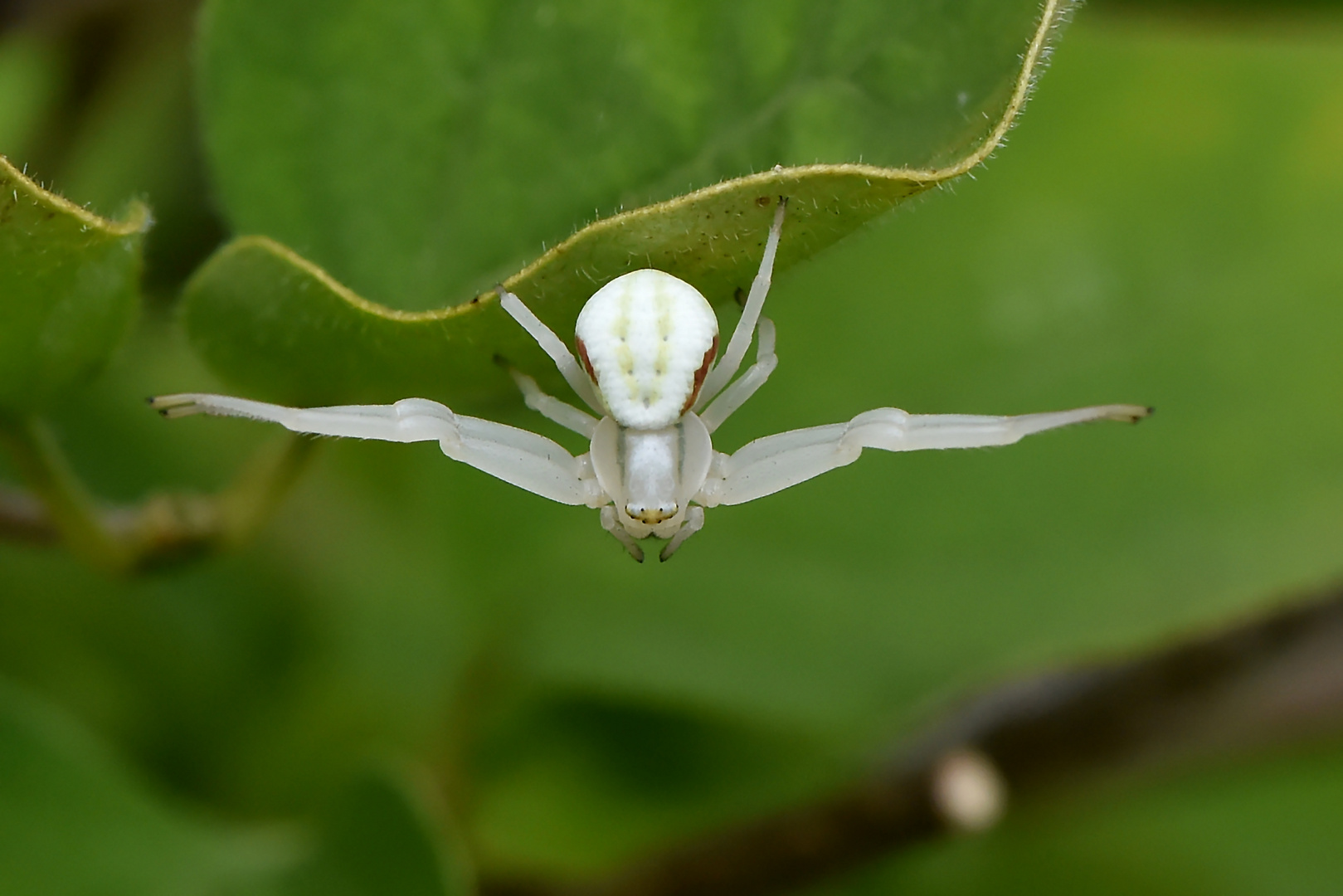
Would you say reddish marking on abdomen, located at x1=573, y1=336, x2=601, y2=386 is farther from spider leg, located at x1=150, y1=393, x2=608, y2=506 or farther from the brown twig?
the brown twig

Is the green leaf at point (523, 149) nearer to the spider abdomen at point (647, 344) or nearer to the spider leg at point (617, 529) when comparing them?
the spider abdomen at point (647, 344)

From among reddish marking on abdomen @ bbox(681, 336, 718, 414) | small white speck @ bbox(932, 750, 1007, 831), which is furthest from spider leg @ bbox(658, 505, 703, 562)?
small white speck @ bbox(932, 750, 1007, 831)

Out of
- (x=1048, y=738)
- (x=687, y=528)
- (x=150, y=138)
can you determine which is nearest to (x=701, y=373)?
(x=687, y=528)

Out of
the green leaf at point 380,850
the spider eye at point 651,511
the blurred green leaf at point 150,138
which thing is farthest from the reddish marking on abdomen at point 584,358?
the blurred green leaf at point 150,138

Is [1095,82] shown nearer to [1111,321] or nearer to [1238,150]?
[1238,150]

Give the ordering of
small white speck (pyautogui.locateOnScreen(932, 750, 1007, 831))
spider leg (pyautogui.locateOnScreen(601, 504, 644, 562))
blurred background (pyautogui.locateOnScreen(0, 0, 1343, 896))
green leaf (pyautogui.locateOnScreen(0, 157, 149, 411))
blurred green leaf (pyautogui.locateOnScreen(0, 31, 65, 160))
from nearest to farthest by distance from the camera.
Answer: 1. green leaf (pyautogui.locateOnScreen(0, 157, 149, 411))
2. spider leg (pyautogui.locateOnScreen(601, 504, 644, 562))
3. small white speck (pyautogui.locateOnScreen(932, 750, 1007, 831))
4. blurred background (pyautogui.locateOnScreen(0, 0, 1343, 896))
5. blurred green leaf (pyautogui.locateOnScreen(0, 31, 65, 160))

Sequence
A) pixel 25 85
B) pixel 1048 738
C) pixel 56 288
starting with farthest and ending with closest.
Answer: pixel 25 85, pixel 1048 738, pixel 56 288

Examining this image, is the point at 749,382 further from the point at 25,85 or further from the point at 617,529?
the point at 25,85
